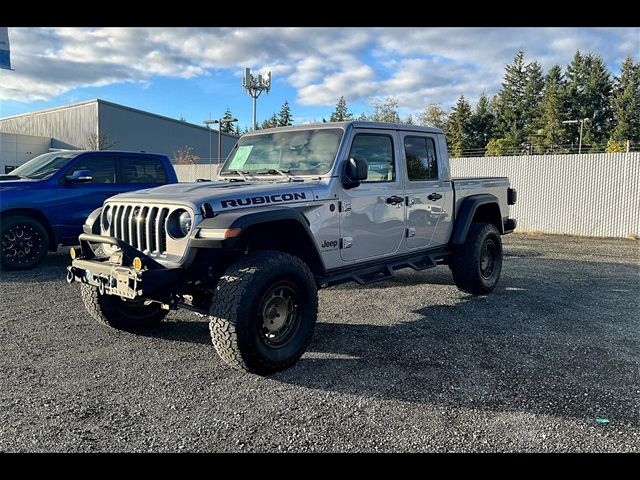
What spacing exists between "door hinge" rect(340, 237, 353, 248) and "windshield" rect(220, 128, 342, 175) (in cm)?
66

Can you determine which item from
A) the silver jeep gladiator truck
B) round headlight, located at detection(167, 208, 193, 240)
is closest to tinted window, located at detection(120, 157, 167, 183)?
the silver jeep gladiator truck

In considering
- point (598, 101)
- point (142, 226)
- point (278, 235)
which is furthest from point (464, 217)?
point (598, 101)

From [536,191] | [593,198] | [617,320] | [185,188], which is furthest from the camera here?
[536,191]

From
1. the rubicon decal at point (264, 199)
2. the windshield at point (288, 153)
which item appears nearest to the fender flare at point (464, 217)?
the windshield at point (288, 153)

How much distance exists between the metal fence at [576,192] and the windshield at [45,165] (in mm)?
11485

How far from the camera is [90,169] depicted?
8.16 m

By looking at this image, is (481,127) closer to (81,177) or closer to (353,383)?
(81,177)

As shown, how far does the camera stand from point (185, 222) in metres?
3.71

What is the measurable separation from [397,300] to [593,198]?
9.40 meters

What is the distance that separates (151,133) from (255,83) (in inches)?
780

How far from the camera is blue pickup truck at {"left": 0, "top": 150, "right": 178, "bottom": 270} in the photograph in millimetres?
7395

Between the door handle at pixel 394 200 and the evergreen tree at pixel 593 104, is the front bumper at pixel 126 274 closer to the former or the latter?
the door handle at pixel 394 200

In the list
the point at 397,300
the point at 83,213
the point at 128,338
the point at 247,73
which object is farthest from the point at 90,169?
the point at 247,73

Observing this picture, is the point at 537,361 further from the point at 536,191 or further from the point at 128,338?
the point at 536,191
